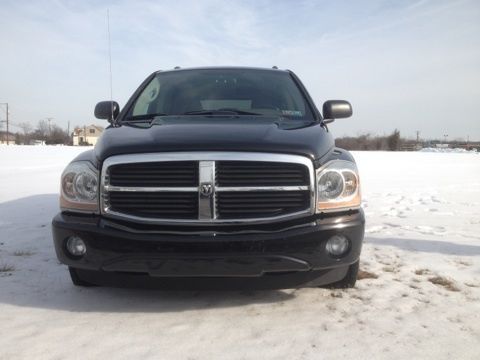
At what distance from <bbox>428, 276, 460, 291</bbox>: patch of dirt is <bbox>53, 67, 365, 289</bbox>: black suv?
957mm

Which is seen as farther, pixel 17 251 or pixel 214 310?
pixel 17 251

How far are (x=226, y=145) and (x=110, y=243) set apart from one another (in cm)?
90

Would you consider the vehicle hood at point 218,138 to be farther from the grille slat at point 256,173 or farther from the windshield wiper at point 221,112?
the windshield wiper at point 221,112

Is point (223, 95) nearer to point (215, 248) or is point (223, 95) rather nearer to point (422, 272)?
point (215, 248)

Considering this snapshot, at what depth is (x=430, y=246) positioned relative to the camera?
14.3 feet

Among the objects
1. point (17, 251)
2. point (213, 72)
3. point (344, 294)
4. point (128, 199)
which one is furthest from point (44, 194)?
point (344, 294)

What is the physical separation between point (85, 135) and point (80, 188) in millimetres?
99979

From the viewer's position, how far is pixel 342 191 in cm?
269

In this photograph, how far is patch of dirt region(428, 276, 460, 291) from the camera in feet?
10.3

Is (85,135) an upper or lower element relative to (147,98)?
upper

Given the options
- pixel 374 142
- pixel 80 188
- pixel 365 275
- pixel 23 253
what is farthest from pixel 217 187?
pixel 374 142

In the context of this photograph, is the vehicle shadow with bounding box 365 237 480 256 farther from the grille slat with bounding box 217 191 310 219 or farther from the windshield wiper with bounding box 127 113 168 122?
the windshield wiper with bounding box 127 113 168 122

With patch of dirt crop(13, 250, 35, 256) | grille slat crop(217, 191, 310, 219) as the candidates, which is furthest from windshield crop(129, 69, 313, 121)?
patch of dirt crop(13, 250, 35, 256)

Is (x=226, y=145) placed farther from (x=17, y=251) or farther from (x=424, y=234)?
(x=424, y=234)
